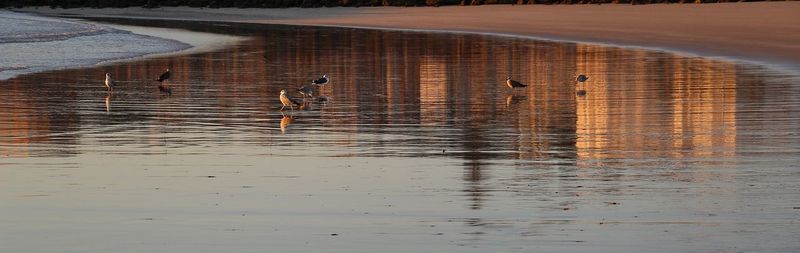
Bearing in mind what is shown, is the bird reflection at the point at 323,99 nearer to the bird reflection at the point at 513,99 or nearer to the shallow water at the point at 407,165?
the shallow water at the point at 407,165

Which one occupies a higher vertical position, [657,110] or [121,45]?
[121,45]

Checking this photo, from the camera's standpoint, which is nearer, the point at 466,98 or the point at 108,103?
the point at 108,103

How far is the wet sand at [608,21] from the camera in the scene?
3280 centimetres

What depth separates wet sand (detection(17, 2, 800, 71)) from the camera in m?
32.8

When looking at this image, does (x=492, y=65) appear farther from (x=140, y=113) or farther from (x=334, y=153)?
(x=334, y=153)

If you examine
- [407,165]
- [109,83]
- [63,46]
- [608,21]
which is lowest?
[407,165]

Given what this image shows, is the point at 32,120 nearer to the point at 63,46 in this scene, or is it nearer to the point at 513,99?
the point at 513,99

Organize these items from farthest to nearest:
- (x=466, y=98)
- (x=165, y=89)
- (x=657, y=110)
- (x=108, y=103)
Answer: (x=165, y=89)
(x=466, y=98)
(x=108, y=103)
(x=657, y=110)

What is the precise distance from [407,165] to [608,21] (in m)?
38.5

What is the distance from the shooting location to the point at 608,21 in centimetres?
4928

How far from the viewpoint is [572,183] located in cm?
1024

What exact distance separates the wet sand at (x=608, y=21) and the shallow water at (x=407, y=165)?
8.00 m

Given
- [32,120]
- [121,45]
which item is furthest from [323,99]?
[121,45]

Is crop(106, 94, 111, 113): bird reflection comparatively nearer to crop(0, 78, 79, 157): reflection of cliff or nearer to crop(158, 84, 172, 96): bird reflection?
crop(0, 78, 79, 157): reflection of cliff
